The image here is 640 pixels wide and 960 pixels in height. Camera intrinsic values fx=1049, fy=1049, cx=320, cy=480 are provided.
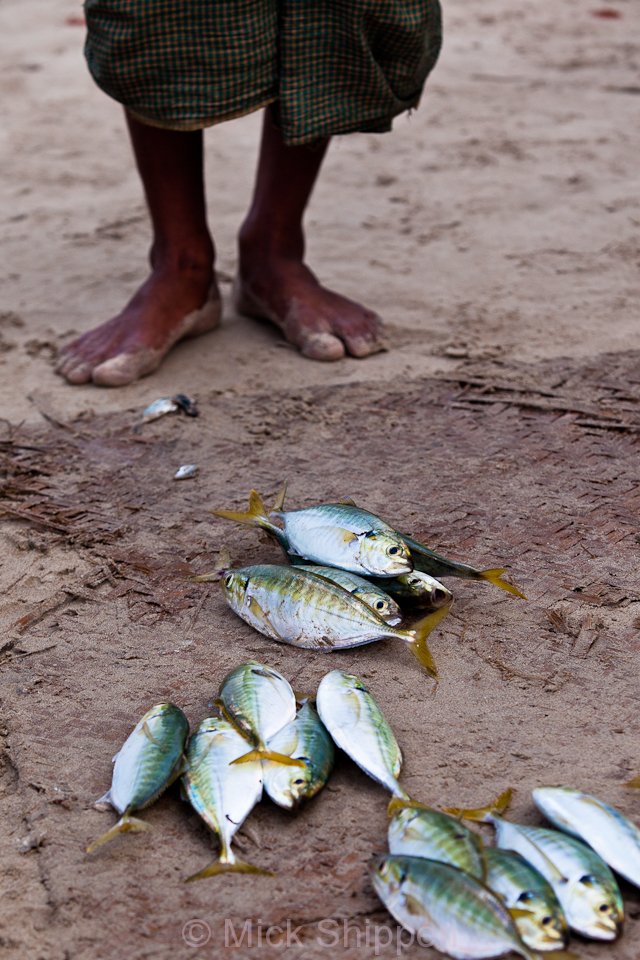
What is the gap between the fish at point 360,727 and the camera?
1.81 m

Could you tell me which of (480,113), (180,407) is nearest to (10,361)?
(180,407)

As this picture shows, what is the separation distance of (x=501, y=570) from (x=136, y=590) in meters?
0.82

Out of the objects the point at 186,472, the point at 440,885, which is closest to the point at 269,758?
the point at 440,885

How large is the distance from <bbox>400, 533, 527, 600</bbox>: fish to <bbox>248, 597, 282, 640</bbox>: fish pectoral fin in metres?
0.34

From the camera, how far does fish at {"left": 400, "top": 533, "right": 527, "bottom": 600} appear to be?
221 cm

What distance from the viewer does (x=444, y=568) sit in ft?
7.45

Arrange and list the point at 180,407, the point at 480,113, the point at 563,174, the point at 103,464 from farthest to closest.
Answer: the point at 480,113
the point at 563,174
the point at 180,407
the point at 103,464

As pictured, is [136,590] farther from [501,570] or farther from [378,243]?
[378,243]

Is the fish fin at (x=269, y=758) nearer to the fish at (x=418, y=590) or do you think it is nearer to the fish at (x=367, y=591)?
the fish at (x=367, y=591)

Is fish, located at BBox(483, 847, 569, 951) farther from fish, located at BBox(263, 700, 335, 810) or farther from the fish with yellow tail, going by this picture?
fish, located at BBox(263, 700, 335, 810)

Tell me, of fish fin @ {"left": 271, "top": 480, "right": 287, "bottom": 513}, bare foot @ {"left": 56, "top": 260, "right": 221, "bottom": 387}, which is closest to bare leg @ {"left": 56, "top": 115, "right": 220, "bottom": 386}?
bare foot @ {"left": 56, "top": 260, "right": 221, "bottom": 387}

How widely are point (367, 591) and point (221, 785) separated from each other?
1.86ft

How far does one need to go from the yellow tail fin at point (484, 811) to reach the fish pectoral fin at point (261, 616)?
1.90 feet

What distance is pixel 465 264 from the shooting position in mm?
4090
